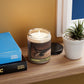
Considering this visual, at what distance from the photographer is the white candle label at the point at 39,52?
0.77 metres

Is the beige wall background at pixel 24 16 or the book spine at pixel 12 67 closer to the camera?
the book spine at pixel 12 67

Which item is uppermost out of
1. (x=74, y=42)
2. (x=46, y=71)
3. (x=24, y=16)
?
(x=24, y=16)

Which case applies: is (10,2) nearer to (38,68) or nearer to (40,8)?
(40,8)

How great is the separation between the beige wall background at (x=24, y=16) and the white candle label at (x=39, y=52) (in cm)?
15

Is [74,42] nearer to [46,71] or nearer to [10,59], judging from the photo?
[46,71]

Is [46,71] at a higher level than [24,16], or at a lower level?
lower

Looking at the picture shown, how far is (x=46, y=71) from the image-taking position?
0.76 metres

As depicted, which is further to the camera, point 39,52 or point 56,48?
point 56,48

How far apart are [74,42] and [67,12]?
20 centimetres

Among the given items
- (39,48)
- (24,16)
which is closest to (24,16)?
(24,16)

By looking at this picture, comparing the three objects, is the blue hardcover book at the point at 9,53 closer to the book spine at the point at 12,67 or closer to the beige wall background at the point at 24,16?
the book spine at the point at 12,67

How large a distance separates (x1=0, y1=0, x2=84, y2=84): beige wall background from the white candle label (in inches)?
5.9

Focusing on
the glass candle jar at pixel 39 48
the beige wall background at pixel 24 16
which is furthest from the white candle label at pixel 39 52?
the beige wall background at pixel 24 16

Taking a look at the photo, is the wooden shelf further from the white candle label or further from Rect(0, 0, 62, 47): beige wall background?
Rect(0, 0, 62, 47): beige wall background
